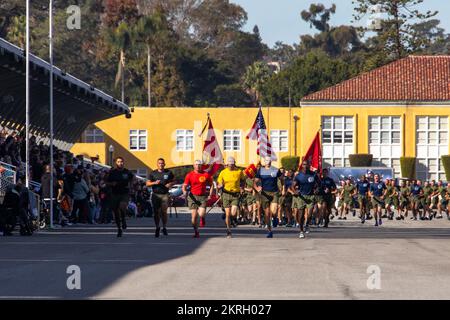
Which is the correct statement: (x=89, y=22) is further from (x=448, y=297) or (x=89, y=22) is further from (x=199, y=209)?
(x=448, y=297)

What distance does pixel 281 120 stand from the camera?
329ft

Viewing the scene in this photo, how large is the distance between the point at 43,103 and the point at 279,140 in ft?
148

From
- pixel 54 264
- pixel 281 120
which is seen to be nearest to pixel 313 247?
pixel 54 264

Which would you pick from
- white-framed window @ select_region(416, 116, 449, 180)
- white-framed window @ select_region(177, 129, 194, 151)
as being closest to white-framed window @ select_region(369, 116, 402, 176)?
white-framed window @ select_region(416, 116, 449, 180)

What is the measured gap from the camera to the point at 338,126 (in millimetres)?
98625

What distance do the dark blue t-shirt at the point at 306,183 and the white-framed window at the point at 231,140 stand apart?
67.8 meters

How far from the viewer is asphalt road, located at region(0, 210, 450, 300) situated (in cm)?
1708

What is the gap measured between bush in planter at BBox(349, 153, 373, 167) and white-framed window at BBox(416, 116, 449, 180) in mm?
3746

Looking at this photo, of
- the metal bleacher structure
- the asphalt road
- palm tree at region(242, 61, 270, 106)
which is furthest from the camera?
palm tree at region(242, 61, 270, 106)

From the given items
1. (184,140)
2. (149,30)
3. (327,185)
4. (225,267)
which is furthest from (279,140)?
(225,267)

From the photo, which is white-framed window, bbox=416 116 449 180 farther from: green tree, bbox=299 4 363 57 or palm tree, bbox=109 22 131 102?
green tree, bbox=299 4 363 57

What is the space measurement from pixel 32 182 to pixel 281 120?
6151 cm
